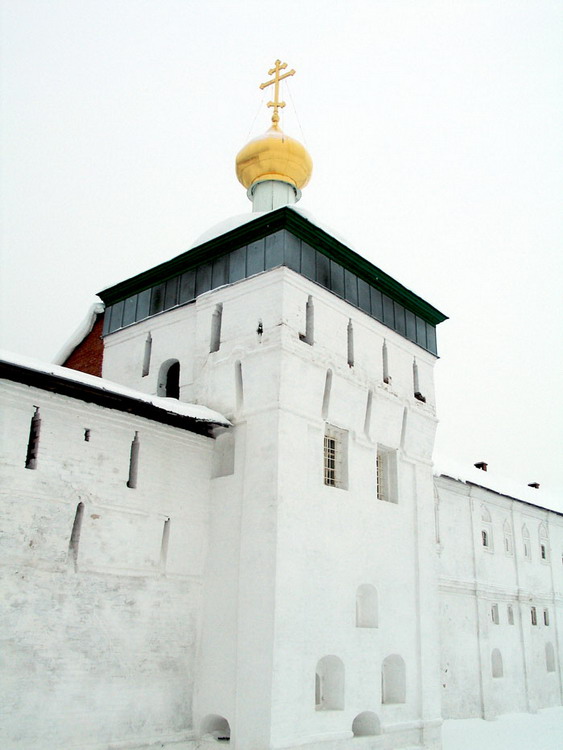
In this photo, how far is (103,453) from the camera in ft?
35.4

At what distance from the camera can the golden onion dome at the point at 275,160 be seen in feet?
53.1

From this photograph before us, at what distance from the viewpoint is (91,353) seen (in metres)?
17.1

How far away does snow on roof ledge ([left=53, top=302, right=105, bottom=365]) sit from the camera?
56.5 ft

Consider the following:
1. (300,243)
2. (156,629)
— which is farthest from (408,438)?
(156,629)

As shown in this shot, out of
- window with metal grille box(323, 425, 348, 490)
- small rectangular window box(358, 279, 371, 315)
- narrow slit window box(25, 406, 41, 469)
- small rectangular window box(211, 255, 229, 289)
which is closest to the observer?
narrow slit window box(25, 406, 41, 469)

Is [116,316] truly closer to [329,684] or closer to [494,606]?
[329,684]

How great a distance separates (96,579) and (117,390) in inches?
107

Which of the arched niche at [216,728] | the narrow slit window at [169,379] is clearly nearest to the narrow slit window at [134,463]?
the narrow slit window at [169,379]

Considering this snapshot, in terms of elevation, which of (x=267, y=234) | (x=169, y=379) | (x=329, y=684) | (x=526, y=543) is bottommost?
(x=329, y=684)

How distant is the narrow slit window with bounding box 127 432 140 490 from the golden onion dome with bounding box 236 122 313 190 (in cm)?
757

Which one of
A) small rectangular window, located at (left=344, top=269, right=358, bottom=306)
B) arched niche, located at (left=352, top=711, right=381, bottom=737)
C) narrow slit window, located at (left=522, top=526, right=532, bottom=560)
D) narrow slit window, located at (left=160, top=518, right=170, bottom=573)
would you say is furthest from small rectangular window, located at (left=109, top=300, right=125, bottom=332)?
narrow slit window, located at (left=522, top=526, right=532, bottom=560)

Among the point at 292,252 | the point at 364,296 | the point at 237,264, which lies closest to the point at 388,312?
the point at 364,296

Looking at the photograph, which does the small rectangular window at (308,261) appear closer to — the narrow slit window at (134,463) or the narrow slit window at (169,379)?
the narrow slit window at (169,379)

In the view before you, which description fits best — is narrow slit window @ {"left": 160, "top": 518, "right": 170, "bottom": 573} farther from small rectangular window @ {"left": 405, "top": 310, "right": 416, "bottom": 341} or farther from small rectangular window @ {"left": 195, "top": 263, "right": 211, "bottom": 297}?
small rectangular window @ {"left": 405, "top": 310, "right": 416, "bottom": 341}
